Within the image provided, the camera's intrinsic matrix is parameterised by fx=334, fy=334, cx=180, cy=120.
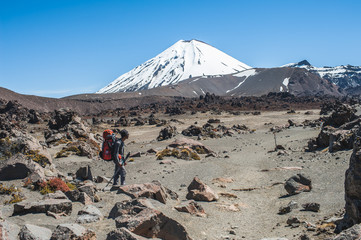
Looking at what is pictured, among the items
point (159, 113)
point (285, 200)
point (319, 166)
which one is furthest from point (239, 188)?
point (159, 113)

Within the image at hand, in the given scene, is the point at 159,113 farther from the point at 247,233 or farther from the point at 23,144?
the point at 247,233

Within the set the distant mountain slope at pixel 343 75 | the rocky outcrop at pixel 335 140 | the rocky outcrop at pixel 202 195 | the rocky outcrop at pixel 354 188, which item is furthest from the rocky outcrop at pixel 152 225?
the distant mountain slope at pixel 343 75

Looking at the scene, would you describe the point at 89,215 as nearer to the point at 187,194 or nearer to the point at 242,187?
the point at 187,194

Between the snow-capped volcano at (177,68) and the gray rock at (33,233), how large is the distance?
141 metres

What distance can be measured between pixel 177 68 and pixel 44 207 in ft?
538

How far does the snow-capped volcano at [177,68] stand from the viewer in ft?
502

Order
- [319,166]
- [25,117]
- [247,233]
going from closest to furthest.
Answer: [247,233], [319,166], [25,117]

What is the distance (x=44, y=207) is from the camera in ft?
16.6

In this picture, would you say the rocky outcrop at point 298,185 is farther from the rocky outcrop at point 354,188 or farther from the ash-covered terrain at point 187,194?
the rocky outcrop at point 354,188

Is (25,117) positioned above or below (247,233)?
above

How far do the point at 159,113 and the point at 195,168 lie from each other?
37.2 meters

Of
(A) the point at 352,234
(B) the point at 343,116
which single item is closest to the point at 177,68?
(B) the point at 343,116

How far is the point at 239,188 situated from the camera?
29.4ft

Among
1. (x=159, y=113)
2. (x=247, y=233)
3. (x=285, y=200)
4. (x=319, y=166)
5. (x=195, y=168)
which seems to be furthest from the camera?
(x=159, y=113)
